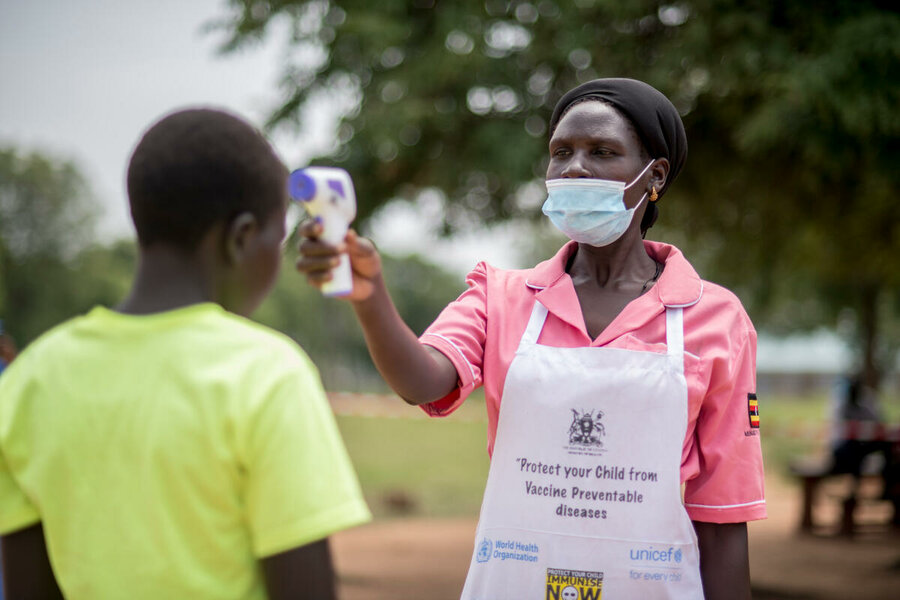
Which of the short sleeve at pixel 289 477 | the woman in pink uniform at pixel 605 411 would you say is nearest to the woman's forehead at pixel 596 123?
the woman in pink uniform at pixel 605 411

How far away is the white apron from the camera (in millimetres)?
2062

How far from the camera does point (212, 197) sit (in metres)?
1.50

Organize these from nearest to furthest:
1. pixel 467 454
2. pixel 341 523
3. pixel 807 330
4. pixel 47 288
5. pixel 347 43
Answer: pixel 341 523
pixel 347 43
pixel 467 454
pixel 807 330
pixel 47 288

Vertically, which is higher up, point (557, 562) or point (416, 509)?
point (557, 562)

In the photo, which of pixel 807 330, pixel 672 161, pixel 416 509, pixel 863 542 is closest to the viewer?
pixel 672 161

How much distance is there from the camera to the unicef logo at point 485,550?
6.96ft

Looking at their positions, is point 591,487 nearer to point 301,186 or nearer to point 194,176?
point 301,186

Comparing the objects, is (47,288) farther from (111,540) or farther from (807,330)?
(111,540)

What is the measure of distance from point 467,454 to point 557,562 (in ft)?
62.7

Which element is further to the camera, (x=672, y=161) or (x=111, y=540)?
(x=672, y=161)

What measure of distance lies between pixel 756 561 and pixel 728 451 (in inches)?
340

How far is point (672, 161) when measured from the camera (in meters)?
2.38

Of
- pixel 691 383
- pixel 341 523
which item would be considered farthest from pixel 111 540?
pixel 691 383

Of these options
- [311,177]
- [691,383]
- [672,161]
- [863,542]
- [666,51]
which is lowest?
[863,542]
